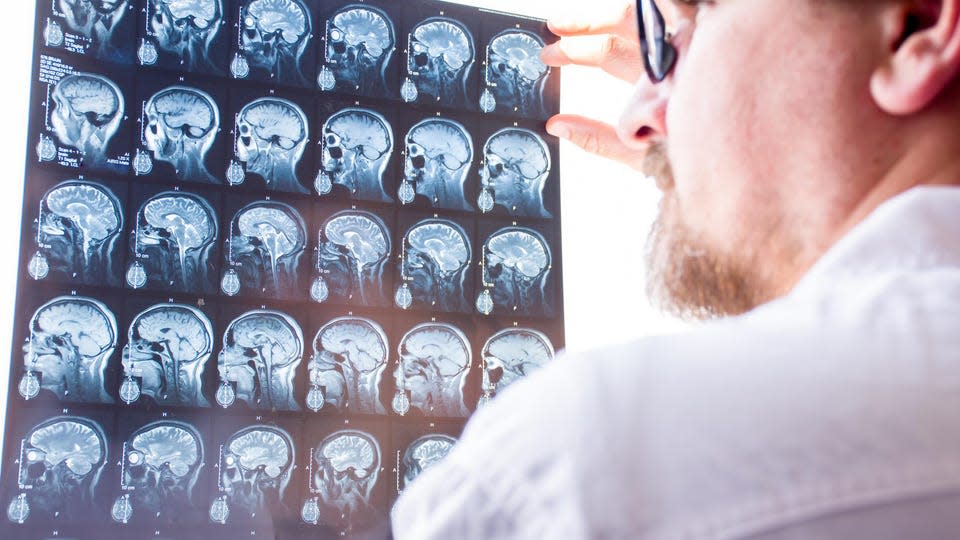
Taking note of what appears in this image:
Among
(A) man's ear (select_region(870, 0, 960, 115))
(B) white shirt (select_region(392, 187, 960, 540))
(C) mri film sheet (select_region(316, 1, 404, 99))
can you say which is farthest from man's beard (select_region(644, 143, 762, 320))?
(C) mri film sheet (select_region(316, 1, 404, 99))

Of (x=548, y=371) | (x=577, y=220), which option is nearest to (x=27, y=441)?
(x=577, y=220)

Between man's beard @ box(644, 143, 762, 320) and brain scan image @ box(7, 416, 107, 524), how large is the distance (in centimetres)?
65

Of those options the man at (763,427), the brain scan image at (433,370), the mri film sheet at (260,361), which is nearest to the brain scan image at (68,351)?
the mri film sheet at (260,361)

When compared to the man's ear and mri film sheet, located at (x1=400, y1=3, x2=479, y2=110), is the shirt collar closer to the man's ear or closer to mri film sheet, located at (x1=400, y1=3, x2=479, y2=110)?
the man's ear

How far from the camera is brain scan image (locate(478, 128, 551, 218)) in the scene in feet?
4.25

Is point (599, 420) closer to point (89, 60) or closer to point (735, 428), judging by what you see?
point (735, 428)

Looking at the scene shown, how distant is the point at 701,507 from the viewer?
285 millimetres

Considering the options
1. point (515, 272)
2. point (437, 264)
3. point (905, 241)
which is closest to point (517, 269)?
point (515, 272)

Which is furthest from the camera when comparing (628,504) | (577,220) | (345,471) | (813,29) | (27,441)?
(577,220)

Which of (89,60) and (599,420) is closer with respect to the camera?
(599,420)

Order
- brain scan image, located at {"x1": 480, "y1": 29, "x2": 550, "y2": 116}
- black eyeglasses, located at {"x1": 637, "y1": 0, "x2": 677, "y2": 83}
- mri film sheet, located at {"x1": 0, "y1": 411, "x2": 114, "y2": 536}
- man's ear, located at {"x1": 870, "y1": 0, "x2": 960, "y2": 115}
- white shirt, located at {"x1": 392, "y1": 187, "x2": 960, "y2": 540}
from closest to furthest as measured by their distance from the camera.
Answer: white shirt, located at {"x1": 392, "y1": 187, "x2": 960, "y2": 540}
man's ear, located at {"x1": 870, "y1": 0, "x2": 960, "y2": 115}
black eyeglasses, located at {"x1": 637, "y1": 0, "x2": 677, "y2": 83}
mri film sheet, located at {"x1": 0, "y1": 411, "x2": 114, "y2": 536}
brain scan image, located at {"x1": 480, "y1": 29, "x2": 550, "y2": 116}

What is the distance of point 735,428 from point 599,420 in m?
0.04

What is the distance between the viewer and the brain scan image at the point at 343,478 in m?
1.09

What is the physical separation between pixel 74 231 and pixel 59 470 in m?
0.26
